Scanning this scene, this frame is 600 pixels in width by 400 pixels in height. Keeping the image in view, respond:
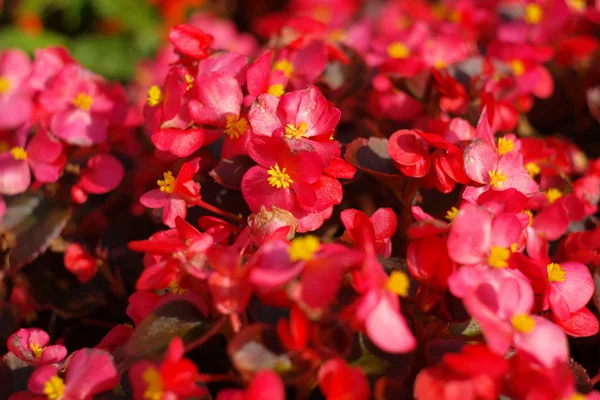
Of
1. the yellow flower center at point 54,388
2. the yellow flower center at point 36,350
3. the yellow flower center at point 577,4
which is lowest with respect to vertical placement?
the yellow flower center at point 36,350

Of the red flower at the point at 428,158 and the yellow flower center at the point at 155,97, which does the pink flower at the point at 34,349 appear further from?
the red flower at the point at 428,158

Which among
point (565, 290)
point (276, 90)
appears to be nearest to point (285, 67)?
point (276, 90)

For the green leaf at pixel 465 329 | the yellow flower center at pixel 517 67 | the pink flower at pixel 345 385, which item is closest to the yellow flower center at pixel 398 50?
the yellow flower center at pixel 517 67

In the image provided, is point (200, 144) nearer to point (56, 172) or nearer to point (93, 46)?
point (56, 172)

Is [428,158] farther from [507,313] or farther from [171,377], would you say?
[171,377]

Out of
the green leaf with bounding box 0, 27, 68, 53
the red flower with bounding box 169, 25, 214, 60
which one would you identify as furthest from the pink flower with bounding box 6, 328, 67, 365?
the green leaf with bounding box 0, 27, 68, 53

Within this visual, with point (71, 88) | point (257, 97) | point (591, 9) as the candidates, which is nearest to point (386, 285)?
point (257, 97)

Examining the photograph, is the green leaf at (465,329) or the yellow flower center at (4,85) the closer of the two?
the green leaf at (465,329)
